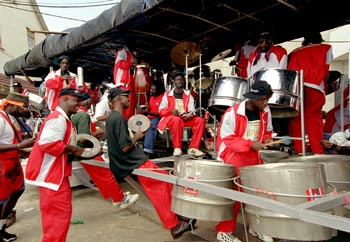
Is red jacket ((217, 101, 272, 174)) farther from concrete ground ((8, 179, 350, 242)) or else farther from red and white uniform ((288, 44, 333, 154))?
red and white uniform ((288, 44, 333, 154))

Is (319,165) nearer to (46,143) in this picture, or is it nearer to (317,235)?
(317,235)

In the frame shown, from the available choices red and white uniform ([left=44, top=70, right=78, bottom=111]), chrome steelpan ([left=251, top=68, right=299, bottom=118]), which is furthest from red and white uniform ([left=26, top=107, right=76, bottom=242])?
red and white uniform ([left=44, top=70, right=78, bottom=111])

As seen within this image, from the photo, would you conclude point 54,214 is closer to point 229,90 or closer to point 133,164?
point 133,164

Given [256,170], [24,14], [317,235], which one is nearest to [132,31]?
[256,170]

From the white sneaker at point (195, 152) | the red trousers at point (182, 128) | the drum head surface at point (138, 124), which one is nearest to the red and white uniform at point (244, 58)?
the red trousers at point (182, 128)

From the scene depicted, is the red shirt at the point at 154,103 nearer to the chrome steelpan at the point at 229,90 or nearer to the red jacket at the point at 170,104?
the red jacket at the point at 170,104

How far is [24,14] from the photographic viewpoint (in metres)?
17.3

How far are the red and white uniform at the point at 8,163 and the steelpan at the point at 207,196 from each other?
218 cm

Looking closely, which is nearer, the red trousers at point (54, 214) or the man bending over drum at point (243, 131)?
the red trousers at point (54, 214)

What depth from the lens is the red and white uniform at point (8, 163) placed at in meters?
3.61

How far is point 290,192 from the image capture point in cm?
215

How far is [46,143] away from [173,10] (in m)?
Result: 2.83

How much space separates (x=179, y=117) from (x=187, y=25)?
158 centimetres

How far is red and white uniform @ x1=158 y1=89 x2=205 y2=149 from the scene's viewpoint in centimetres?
519
